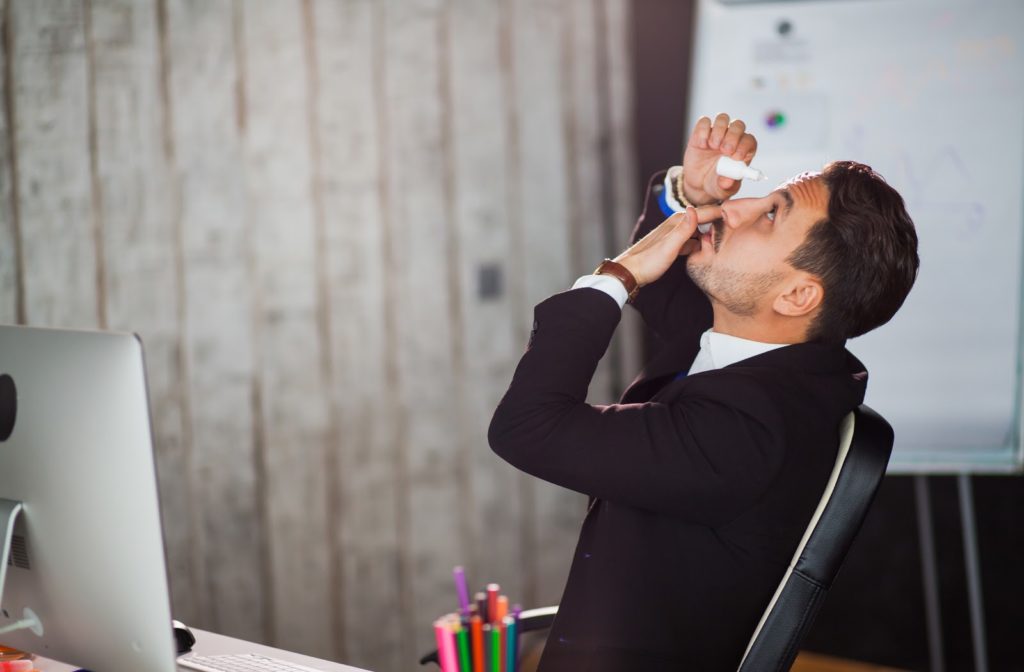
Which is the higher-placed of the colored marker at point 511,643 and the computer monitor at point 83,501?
the computer monitor at point 83,501

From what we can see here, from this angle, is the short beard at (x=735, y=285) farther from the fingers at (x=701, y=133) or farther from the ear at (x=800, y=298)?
the fingers at (x=701, y=133)

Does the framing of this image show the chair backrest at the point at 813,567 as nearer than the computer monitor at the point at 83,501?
No

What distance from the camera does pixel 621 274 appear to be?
1.44m

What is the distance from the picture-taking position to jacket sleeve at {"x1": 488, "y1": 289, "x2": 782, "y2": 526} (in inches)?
50.1

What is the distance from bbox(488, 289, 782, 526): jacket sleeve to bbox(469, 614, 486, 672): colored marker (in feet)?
0.70

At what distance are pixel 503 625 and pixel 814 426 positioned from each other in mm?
494

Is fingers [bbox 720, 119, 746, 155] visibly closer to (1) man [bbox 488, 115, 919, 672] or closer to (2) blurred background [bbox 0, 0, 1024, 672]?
(1) man [bbox 488, 115, 919, 672]

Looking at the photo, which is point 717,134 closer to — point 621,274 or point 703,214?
point 703,214

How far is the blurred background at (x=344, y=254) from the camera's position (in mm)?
2451

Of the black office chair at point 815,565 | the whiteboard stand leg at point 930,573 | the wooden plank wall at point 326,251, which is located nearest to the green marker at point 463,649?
the black office chair at point 815,565

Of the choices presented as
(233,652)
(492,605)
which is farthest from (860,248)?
(233,652)

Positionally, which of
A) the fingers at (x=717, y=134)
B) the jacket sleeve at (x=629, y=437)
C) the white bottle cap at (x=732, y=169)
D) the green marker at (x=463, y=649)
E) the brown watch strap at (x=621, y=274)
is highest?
the fingers at (x=717, y=134)

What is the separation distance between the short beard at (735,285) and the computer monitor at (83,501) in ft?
2.78

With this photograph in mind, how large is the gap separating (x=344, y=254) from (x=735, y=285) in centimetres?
136
